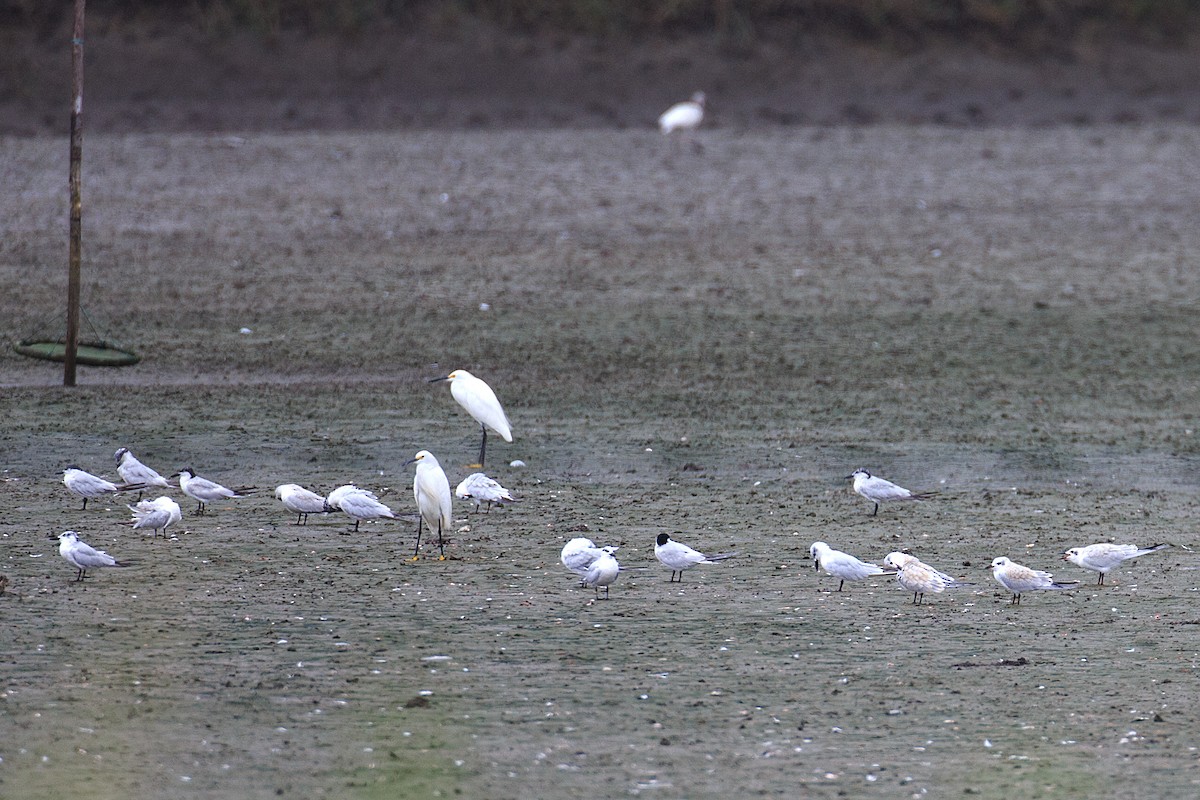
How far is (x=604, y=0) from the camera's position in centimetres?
2658

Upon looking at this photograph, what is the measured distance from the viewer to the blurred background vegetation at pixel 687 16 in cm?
2542

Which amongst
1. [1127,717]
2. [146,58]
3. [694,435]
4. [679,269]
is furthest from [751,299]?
[146,58]

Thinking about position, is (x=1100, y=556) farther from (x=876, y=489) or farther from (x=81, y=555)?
(x=81, y=555)

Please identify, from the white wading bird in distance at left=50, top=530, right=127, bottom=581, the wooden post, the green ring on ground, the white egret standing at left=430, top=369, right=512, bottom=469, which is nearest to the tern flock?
the white wading bird in distance at left=50, top=530, right=127, bottom=581

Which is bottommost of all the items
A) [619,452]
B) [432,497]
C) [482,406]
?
[619,452]

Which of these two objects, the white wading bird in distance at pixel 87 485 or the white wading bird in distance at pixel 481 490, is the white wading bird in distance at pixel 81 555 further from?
the white wading bird in distance at pixel 481 490

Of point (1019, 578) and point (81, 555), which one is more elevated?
point (1019, 578)

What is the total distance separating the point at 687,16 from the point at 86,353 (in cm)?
1452

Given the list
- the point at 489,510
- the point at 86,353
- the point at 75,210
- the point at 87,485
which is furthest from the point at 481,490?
the point at 86,353

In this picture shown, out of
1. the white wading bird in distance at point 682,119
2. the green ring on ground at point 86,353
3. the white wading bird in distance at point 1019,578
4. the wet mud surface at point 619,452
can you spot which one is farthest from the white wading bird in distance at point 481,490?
the white wading bird in distance at point 682,119

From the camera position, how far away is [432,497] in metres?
9.63

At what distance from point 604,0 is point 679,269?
398 inches

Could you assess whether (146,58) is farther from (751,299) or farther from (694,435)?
(694,435)

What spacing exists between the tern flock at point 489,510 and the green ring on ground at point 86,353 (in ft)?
10.1
